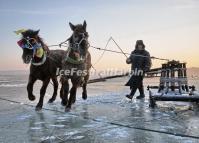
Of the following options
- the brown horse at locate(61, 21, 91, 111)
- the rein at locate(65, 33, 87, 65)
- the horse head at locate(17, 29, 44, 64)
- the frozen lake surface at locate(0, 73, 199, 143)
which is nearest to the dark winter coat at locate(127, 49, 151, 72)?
the frozen lake surface at locate(0, 73, 199, 143)

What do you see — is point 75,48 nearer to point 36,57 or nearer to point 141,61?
point 36,57

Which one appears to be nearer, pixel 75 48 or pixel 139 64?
pixel 75 48

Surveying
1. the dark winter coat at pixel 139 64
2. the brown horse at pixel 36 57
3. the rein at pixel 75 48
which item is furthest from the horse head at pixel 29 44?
the dark winter coat at pixel 139 64

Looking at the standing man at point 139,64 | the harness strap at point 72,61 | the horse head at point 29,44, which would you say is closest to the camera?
the horse head at point 29,44

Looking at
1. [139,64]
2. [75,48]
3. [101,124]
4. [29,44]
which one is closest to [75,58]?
[75,48]

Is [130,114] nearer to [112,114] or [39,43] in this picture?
[112,114]

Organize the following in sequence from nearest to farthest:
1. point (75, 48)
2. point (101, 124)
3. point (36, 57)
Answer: point (101, 124) < point (75, 48) < point (36, 57)

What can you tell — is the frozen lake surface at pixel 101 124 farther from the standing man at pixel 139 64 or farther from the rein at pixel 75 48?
the standing man at pixel 139 64

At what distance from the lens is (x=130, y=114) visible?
9.05 m

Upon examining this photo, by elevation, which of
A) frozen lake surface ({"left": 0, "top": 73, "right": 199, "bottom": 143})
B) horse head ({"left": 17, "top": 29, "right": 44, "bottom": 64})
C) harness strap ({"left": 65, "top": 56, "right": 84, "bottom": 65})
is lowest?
frozen lake surface ({"left": 0, "top": 73, "right": 199, "bottom": 143})

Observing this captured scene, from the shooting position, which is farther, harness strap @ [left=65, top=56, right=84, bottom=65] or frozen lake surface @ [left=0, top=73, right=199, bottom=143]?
harness strap @ [left=65, top=56, right=84, bottom=65]

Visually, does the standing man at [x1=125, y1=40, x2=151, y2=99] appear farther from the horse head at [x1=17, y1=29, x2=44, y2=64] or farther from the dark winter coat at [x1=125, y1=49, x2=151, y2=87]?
the horse head at [x1=17, y1=29, x2=44, y2=64]

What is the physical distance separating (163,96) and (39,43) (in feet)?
12.0

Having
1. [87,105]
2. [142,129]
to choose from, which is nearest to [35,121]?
[142,129]
